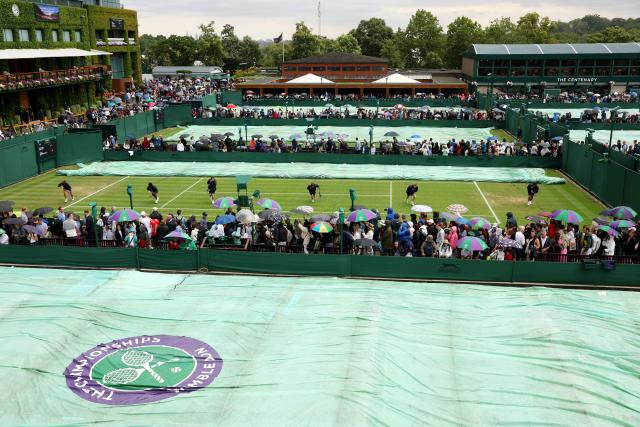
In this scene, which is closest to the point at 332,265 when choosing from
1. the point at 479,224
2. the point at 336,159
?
the point at 479,224

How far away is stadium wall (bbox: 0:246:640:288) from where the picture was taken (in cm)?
1684

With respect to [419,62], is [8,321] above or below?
below

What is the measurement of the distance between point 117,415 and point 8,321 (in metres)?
5.47

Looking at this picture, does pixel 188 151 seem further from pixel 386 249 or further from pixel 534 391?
pixel 534 391

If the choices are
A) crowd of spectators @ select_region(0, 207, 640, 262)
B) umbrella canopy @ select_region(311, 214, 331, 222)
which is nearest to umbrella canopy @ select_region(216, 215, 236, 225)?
crowd of spectators @ select_region(0, 207, 640, 262)

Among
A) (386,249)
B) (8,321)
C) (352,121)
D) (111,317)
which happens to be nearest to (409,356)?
(386,249)

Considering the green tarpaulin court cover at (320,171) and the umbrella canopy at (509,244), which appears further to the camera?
the green tarpaulin court cover at (320,171)

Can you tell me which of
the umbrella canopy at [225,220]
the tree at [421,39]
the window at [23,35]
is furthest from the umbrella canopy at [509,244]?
the tree at [421,39]

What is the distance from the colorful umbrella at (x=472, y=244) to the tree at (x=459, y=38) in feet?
343

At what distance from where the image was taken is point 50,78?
55.4 metres

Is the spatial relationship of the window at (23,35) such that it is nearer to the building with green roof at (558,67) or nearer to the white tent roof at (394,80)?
the white tent roof at (394,80)

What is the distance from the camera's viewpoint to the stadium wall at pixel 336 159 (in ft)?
119

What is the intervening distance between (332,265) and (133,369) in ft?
22.6

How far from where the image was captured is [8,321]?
14781 millimetres
